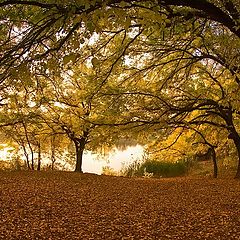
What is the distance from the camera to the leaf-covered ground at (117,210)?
5.32 meters

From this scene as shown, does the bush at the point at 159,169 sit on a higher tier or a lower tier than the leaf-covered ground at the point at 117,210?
higher

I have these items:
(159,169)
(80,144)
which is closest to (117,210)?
(80,144)

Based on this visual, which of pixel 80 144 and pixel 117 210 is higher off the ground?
pixel 80 144

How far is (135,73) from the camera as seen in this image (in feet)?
29.0

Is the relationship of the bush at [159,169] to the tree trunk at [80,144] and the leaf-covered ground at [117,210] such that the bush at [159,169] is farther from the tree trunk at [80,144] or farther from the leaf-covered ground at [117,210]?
→ the leaf-covered ground at [117,210]

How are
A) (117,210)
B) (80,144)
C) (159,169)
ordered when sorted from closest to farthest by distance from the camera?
(117,210) → (80,144) → (159,169)

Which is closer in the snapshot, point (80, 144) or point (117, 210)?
point (117, 210)

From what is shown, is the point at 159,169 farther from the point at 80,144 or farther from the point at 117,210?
the point at 117,210

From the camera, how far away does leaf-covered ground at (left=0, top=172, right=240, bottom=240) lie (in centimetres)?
532

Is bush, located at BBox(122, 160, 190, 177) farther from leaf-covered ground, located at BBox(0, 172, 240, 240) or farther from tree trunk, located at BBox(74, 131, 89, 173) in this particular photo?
leaf-covered ground, located at BBox(0, 172, 240, 240)

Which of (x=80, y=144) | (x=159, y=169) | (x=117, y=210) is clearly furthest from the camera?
(x=159, y=169)

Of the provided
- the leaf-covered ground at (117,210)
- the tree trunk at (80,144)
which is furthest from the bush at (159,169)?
the leaf-covered ground at (117,210)

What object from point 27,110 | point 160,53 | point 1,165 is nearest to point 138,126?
point 160,53

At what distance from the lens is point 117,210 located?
22.4ft
